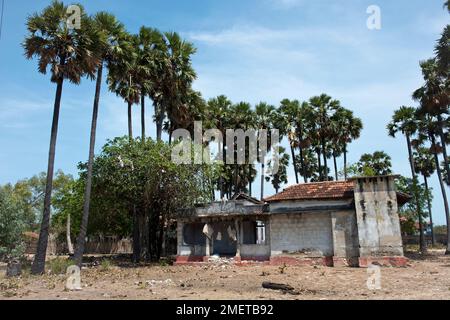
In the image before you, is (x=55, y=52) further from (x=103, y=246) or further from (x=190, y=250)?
(x=103, y=246)

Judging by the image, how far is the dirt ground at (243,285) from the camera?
13234 millimetres

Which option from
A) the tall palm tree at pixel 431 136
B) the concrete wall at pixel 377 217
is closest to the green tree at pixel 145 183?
the concrete wall at pixel 377 217

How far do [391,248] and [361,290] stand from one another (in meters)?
8.93

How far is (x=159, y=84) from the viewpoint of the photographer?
28.7 m

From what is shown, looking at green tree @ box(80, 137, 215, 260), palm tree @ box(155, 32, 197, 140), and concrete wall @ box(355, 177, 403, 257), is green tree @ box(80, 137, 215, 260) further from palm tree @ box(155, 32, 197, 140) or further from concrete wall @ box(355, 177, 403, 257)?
concrete wall @ box(355, 177, 403, 257)

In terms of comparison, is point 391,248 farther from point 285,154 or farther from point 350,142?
point 285,154

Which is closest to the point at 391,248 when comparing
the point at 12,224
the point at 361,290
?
the point at 361,290

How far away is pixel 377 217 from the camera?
73.7ft

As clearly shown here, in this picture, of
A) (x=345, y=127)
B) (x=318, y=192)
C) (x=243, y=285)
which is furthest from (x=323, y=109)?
(x=243, y=285)

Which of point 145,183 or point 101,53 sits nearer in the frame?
point 101,53

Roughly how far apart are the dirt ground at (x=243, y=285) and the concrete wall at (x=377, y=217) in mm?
1452

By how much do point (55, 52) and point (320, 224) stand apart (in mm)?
17634

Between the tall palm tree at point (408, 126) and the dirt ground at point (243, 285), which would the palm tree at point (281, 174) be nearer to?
the tall palm tree at point (408, 126)

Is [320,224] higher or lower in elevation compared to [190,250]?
higher
